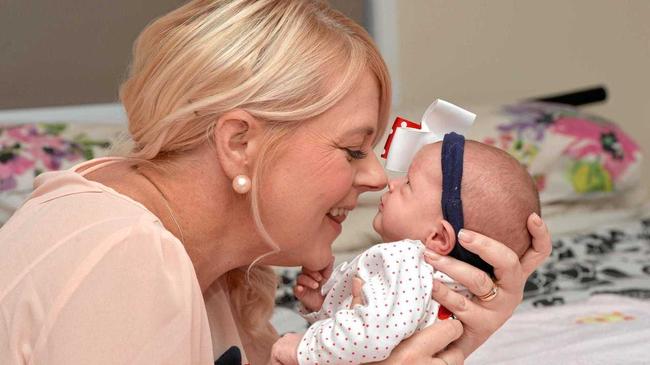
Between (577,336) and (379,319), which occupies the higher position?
(379,319)

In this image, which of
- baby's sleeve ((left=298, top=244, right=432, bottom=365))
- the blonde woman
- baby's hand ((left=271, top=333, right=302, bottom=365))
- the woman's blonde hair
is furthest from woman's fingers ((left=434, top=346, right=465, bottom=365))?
the woman's blonde hair

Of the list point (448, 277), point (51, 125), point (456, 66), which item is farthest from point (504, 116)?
point (448, 277)

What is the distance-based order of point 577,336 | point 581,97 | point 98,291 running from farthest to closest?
point 581,97 < point 577,336 < point 98,291

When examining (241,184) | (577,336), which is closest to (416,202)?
(241,184)

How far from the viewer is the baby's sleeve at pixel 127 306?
1171 mm

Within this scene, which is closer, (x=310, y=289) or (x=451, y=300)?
(x=451, y=300)

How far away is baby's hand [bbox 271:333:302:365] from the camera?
4.69ft

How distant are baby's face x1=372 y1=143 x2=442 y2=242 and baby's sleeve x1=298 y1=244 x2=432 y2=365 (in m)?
0.11

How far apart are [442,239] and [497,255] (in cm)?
9

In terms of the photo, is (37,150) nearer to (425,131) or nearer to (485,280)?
(425,131)

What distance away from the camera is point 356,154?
5.18 ft

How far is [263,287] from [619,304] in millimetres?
977

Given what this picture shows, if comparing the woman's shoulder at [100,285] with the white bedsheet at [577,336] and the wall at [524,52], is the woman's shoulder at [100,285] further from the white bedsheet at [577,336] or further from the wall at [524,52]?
the wall at [524,52]

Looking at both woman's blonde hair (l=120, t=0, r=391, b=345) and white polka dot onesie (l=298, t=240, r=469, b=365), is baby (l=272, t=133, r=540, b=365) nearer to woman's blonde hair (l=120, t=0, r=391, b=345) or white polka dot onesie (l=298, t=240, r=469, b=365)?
white polka dot onesie (l=298, t=240, r=469, b=365)
